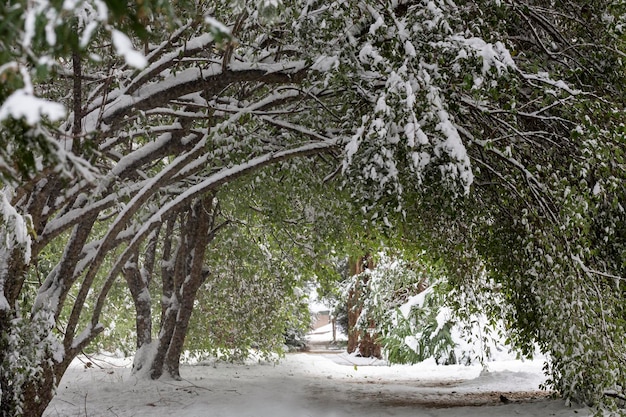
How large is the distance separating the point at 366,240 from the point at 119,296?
27.0 ft

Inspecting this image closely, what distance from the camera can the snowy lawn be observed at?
8.52 metres

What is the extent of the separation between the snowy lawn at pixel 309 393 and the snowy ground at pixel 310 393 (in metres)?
0.02

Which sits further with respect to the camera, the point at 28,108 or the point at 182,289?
the point at 182,289

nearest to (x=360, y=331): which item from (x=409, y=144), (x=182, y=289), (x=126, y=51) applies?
(x=182, y=289)

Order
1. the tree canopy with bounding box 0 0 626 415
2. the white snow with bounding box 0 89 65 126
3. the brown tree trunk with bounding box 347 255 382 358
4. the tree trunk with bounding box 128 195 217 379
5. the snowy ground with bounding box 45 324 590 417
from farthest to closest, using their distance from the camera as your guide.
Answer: the brown tree trunk with bounding box 347 255 382 358 < the tree trunk with bounding box 128 195 217 379 < the snowy ground with bounding box 45 324 590 417 < the tree canopy with bounding box 0 0 626 415 < the white snow with bounding box 0 89 65 126

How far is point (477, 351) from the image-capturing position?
53.8ft

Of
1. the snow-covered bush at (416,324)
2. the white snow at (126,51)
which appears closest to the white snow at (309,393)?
the snow-covered bush at (416,324)

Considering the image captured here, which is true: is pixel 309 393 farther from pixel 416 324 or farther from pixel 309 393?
pixel 416 324

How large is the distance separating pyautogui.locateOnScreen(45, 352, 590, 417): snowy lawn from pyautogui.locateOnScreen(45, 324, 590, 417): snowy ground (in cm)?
2

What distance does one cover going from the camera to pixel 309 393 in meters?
11.0

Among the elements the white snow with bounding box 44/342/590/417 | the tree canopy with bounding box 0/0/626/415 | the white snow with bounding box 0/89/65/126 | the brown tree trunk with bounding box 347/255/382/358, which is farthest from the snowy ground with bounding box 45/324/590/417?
the white snow with bounding box 0/89/65/126

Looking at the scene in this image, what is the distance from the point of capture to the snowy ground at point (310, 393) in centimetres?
852

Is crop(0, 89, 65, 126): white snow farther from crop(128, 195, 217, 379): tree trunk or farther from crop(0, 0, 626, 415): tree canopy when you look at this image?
crop(128, 195, 217, 379): tree trunk

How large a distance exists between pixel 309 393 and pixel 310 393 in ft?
0.08
